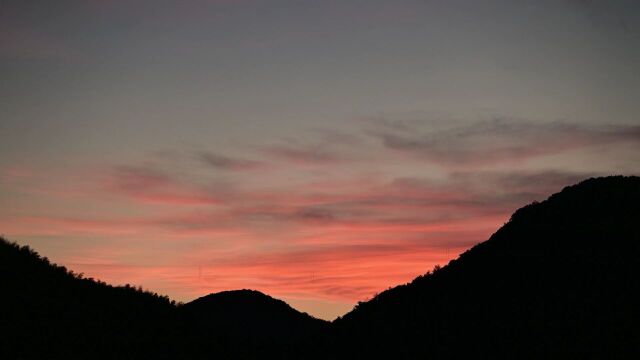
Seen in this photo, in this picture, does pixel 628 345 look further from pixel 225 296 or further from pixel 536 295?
pixel 225 296

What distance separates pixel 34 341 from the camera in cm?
2867

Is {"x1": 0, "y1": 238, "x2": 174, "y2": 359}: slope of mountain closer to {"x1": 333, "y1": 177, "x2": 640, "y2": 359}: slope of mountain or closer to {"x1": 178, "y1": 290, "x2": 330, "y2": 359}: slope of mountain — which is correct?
{"x1": 333, "y1": 177, "x2": 640, "y2": 359}: slope of mountain

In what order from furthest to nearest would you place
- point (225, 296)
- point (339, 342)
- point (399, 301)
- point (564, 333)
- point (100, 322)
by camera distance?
point (225, 296) → point (399, 301) → point (339, 342) → point (564, 333) → point (100, 322)

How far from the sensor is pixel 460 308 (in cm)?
4747

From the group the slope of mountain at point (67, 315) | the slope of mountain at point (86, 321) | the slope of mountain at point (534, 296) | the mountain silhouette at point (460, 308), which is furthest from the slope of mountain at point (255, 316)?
the slope of mountain at point (67, 315)

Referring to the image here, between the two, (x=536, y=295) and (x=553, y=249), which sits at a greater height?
(x=553, y=249)

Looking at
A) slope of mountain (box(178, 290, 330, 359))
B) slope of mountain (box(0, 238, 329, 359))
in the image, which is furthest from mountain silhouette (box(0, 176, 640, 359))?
slope of mountain (box(178, 290, 330, 359))

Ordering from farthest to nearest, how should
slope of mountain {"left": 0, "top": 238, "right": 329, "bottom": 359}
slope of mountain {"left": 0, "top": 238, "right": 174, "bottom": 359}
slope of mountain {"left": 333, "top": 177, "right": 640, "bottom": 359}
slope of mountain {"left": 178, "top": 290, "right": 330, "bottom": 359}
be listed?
slope of mountain {"left": 178, "top": 290, "right": 330, "bottom": 359}, slope of mountain {"left": 333, "top": 177, "right": 640, "bottom": 359}, slope of mountain {"left": 0, "top": 238, "right": 329, "bottom": 359}, slope of mountain {"left": 0, "top": 238, "right": 174, "bottom": 359}

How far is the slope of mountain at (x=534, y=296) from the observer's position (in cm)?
3925

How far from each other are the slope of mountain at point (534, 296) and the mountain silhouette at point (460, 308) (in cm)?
11

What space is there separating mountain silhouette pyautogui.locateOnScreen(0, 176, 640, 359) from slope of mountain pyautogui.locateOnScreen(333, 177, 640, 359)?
4.4 inches

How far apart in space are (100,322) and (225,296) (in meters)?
82.2

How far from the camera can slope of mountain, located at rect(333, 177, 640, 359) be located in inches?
1545

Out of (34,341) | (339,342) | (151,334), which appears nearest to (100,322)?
(151,334)
